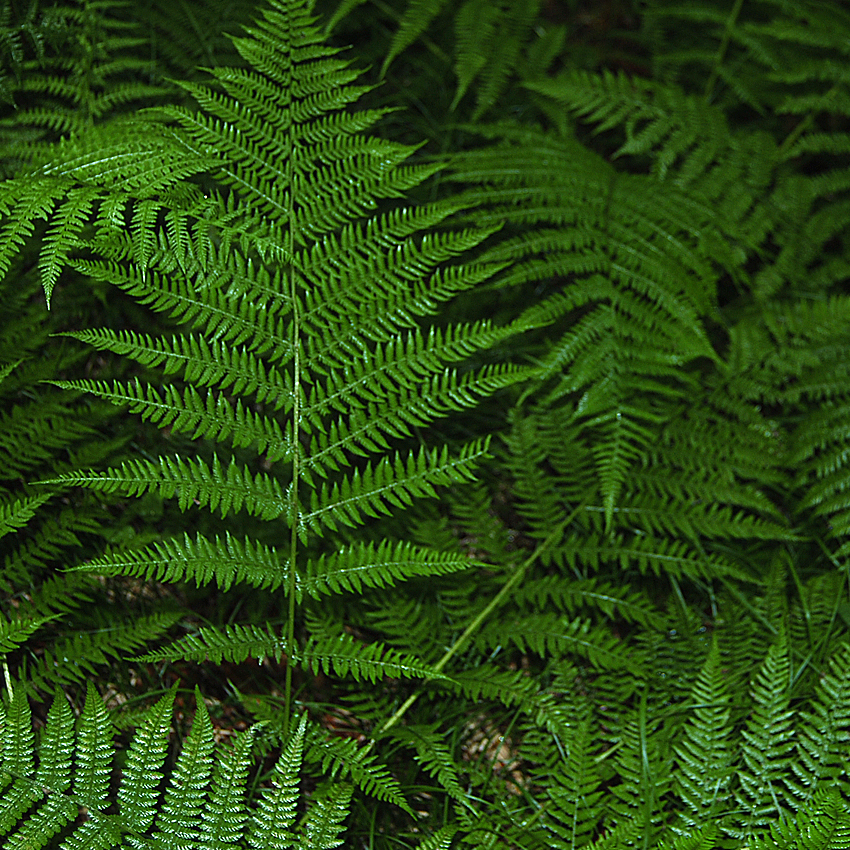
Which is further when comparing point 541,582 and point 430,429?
point 430,429

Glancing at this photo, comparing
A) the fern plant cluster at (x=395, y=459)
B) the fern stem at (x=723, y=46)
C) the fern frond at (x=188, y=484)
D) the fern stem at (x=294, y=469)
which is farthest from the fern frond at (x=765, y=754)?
the fern stem at (x=723, y=46)

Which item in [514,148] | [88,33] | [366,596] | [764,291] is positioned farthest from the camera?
[764,291]

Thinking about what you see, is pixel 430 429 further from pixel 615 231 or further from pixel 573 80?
pixel 573 80

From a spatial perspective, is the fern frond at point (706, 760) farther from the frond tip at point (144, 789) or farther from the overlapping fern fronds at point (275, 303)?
the frond tip at point (144, 789)

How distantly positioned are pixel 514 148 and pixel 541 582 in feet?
4.88

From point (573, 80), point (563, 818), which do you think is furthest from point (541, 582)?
point (573, 80)

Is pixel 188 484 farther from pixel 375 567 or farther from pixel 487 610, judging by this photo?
pixel 487 610

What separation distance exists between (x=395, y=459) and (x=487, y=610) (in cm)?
64

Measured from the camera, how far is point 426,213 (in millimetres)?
2084

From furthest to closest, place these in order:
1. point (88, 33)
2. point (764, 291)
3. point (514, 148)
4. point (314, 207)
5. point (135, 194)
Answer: point (764, 291) → point (514, 148) → point (88, 33) → point (314, 207) → point (135, 194)

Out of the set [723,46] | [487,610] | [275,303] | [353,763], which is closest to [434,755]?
[353,763]

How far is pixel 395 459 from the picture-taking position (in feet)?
6.63

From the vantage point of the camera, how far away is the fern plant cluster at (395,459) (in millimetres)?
1873

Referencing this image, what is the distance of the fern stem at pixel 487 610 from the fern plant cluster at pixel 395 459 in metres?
0.02
